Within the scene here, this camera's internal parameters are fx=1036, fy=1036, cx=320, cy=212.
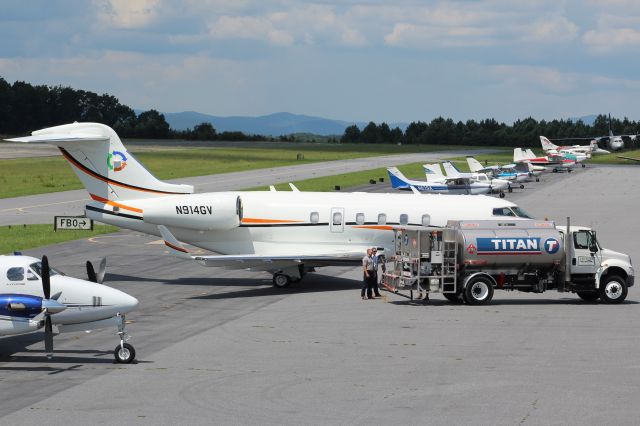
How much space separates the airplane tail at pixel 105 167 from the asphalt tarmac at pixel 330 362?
3.53m

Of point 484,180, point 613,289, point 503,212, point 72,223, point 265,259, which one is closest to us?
point 613,289

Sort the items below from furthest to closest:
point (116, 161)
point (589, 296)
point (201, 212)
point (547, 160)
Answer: point (547, 160)
point (116, 161)
point (201, 212)
point (589, 296)

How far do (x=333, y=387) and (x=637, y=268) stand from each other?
25.5m

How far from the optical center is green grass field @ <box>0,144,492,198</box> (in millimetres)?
99750

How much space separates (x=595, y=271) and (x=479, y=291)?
13.3ft

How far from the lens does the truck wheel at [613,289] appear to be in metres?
35.2

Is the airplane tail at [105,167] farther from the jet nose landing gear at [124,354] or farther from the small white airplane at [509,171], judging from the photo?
the small white airplane at [509,171]

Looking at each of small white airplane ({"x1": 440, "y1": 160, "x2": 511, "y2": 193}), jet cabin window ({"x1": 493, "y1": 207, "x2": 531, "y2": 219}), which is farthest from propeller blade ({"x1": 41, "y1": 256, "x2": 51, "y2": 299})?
small white airplane ({"x1": 440, "y1": 160, "x2": 511, "y2": 193})

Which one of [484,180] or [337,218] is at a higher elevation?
[484,180]

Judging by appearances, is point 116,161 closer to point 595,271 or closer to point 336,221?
point 336,221

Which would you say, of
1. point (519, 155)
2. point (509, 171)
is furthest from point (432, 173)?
point (519, 155)

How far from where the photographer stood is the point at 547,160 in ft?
440

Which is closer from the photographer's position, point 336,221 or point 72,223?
point 336,221

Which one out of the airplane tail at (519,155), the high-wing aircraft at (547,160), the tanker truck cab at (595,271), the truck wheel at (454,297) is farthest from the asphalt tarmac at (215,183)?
the tanker truck cab at (595,271)
